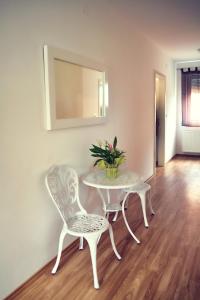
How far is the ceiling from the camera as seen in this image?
10.7ft

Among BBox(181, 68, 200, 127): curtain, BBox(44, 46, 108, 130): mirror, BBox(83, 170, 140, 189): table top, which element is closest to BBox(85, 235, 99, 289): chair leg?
BBox(83, 170, 140, 189): table top

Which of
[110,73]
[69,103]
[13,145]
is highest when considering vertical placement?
[110,73]

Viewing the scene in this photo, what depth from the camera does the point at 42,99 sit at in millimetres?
2219

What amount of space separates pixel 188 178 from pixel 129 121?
2.01m

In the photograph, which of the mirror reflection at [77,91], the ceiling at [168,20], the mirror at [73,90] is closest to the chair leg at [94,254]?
the mirror at [73,90]

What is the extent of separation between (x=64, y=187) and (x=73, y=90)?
0.95m

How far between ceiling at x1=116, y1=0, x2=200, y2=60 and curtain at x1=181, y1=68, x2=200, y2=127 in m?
1.57

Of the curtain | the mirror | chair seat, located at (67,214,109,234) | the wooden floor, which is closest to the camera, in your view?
the wooden floor

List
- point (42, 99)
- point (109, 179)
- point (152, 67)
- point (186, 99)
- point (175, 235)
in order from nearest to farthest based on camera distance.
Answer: point (42, 99), point (109, 179), point (175, 235), point (152, 67), point (186, 99)

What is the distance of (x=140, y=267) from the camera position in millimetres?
2348

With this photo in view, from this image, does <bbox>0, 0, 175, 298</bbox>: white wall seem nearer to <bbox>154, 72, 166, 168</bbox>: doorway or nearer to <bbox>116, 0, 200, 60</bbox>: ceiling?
<bbox>116, 0, 200, 60</bbox>: ceiling

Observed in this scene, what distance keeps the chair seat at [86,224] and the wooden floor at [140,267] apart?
0.41 m

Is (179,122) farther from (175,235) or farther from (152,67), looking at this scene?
(175,235)

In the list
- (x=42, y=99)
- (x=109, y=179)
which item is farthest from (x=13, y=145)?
(x=109, y=179)
